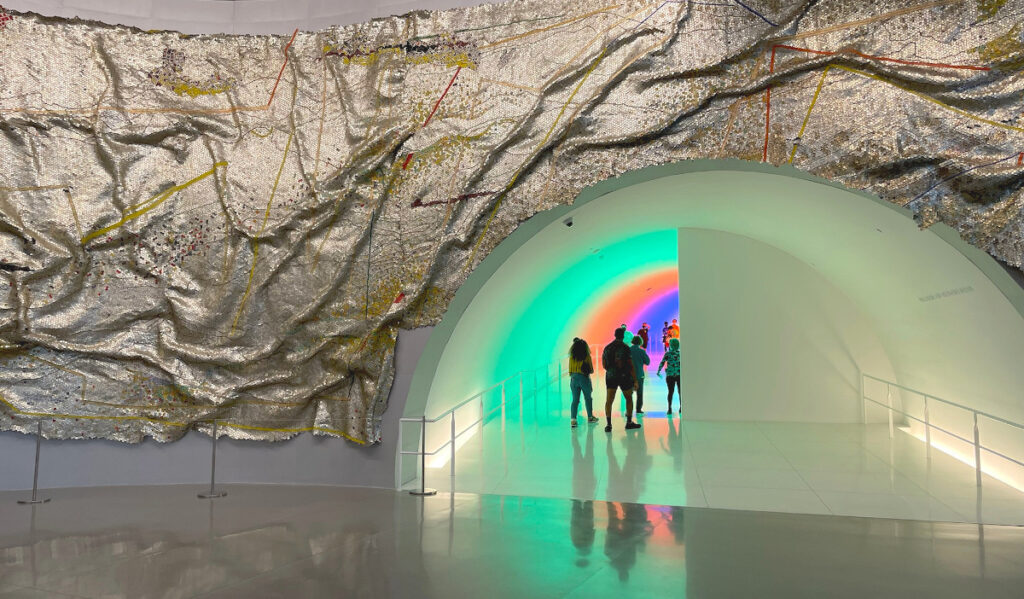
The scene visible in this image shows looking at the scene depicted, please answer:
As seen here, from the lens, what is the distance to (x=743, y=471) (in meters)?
6.56

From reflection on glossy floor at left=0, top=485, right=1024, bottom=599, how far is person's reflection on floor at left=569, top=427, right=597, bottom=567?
0.03m

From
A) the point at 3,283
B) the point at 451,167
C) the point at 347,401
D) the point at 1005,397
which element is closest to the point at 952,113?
the point at 1005,397

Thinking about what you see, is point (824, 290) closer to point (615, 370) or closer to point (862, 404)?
point (862, 404)

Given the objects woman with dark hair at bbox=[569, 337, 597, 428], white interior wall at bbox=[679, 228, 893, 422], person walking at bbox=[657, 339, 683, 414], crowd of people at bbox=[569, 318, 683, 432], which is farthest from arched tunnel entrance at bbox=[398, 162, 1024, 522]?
woman with dark hair at bbox=[569, 337, 597, 428]

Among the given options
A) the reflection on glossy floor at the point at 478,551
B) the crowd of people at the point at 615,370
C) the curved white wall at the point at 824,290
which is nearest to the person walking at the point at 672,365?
the crowd of people at the point at 615,370

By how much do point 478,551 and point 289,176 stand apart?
404cm

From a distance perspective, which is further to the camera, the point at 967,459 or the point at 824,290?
the point at 824,290

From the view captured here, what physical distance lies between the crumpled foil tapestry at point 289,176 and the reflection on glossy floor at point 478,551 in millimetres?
1223

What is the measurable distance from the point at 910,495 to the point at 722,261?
484 centimetres

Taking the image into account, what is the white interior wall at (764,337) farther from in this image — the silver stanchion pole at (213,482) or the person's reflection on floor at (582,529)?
the silver stanchion pole at (213,482)

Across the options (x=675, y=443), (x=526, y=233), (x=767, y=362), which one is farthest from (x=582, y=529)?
(x=767, y=362)

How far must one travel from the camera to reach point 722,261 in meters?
9.95

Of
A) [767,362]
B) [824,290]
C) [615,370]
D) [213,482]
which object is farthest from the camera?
[767,362]

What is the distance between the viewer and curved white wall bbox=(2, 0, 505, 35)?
661 cm
